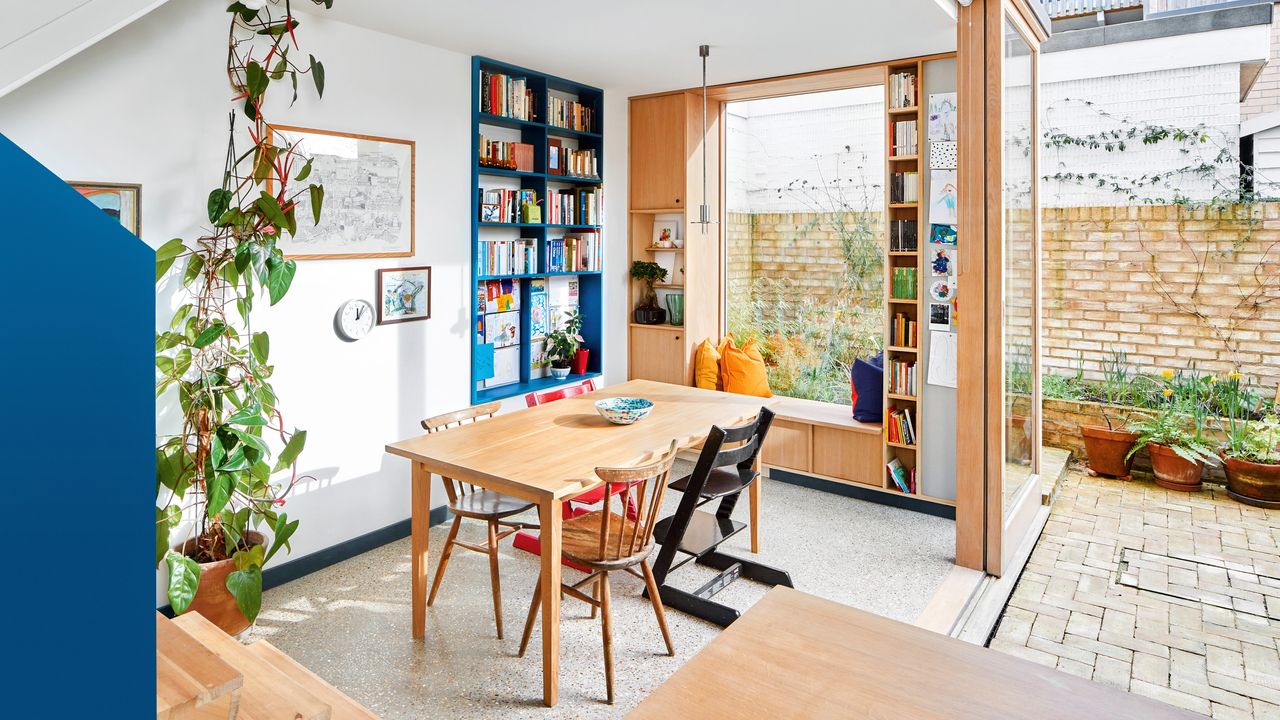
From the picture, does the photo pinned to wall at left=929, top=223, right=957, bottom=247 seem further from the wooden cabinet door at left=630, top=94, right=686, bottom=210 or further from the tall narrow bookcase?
the wooden cabinet door at left=630, top=94, right=686, bottom=210

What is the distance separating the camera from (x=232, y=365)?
318 centimetres

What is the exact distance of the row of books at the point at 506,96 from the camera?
4.43 meters

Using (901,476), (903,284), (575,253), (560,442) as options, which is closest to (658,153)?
(575,253)

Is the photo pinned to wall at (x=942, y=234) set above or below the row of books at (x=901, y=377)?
above

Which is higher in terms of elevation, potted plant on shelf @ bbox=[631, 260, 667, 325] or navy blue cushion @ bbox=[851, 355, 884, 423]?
potted plant on shelf @ bbox=[631, 260, 667, 325]

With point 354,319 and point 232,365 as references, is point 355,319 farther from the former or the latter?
point 232,365

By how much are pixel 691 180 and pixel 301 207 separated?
2.72 meters

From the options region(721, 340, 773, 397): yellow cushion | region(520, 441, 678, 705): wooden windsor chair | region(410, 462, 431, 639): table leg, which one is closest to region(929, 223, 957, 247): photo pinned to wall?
region(721, 340, 773, 397): yellow cushion

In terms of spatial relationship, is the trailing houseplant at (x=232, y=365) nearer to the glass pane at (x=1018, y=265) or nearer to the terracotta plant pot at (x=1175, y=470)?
the glass pane at (x=1018, y=265)

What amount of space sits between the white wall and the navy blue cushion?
7.98 ft

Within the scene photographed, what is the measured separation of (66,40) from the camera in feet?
7.16

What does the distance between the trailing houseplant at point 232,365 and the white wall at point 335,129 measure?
0.12m

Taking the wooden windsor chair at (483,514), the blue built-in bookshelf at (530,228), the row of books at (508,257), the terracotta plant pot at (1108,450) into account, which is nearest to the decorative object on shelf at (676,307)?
the blue built-in bookshelf at (530,228)

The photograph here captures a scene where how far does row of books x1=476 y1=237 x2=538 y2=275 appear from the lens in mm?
4555
